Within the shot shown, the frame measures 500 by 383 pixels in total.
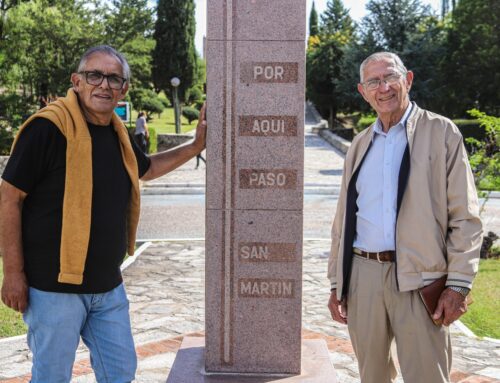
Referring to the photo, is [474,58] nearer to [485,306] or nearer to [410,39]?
[410,39]

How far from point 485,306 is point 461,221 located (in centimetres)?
430

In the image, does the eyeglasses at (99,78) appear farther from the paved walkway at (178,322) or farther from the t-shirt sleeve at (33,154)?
the paved walkway at (178,322)

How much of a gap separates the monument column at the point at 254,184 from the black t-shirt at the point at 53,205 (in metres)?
Answer: 1.12

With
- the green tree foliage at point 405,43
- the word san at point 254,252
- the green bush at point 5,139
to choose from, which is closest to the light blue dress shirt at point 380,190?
the word san at point 254,252

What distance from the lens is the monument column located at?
445 cm

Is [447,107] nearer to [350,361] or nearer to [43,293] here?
[350,361]

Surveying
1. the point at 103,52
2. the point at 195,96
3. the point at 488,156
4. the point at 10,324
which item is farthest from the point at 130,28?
the point at 195,96

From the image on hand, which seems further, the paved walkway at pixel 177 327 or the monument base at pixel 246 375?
the paved walkway at pixel 177 327

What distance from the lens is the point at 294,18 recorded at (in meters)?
4.43

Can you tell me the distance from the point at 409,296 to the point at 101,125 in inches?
72.2

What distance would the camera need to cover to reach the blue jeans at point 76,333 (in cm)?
339

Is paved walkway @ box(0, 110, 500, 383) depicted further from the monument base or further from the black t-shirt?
the black t-shirt

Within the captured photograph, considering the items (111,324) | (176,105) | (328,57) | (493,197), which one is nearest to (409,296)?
(111,324)

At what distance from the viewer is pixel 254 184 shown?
4.55m
